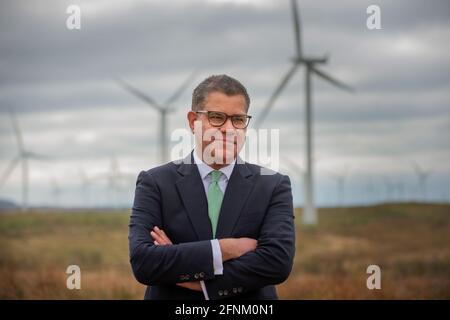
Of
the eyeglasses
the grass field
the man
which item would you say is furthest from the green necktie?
the grass field

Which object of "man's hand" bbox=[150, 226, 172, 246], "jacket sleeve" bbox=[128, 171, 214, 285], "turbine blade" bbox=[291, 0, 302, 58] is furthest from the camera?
"turbine blade" bbox=[291, 0, 302, 58]

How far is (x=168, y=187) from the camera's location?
552 cm

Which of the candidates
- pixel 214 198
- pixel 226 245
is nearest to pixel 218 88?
pixel 214 198

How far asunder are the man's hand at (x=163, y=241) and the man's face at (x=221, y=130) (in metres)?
0.69

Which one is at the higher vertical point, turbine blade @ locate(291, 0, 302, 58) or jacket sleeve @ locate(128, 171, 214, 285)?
turbine blade @ locate(291, 0, 302, 58)

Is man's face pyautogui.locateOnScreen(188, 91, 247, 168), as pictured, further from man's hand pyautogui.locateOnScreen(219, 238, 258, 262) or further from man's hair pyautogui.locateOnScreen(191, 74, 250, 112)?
man's hand pyautogui.locateOnScreen(219, 238, 258, 262)

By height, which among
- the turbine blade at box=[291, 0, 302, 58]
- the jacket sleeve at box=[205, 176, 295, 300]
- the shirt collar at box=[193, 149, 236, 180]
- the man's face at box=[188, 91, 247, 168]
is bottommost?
the jacket sleeve at box=[205, 176, 295, 300]

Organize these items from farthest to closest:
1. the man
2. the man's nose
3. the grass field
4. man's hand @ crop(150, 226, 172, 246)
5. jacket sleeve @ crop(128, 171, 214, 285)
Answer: the grass field < man's hand @ crop(150, 226, 172, 246) < jacket sleeve @ crop(128, 171, 214, 285) < the man < the man's nose

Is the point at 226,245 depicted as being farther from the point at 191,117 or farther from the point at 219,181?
the point at 191,117

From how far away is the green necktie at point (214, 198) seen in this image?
5379 millimetres

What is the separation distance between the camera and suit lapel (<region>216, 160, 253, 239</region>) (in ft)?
17.5

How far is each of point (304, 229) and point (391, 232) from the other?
847cm

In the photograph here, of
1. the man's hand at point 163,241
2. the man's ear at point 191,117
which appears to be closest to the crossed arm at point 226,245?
the man's hand at point 163,241

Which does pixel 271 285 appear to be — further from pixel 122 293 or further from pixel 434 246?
pixel 434 246
